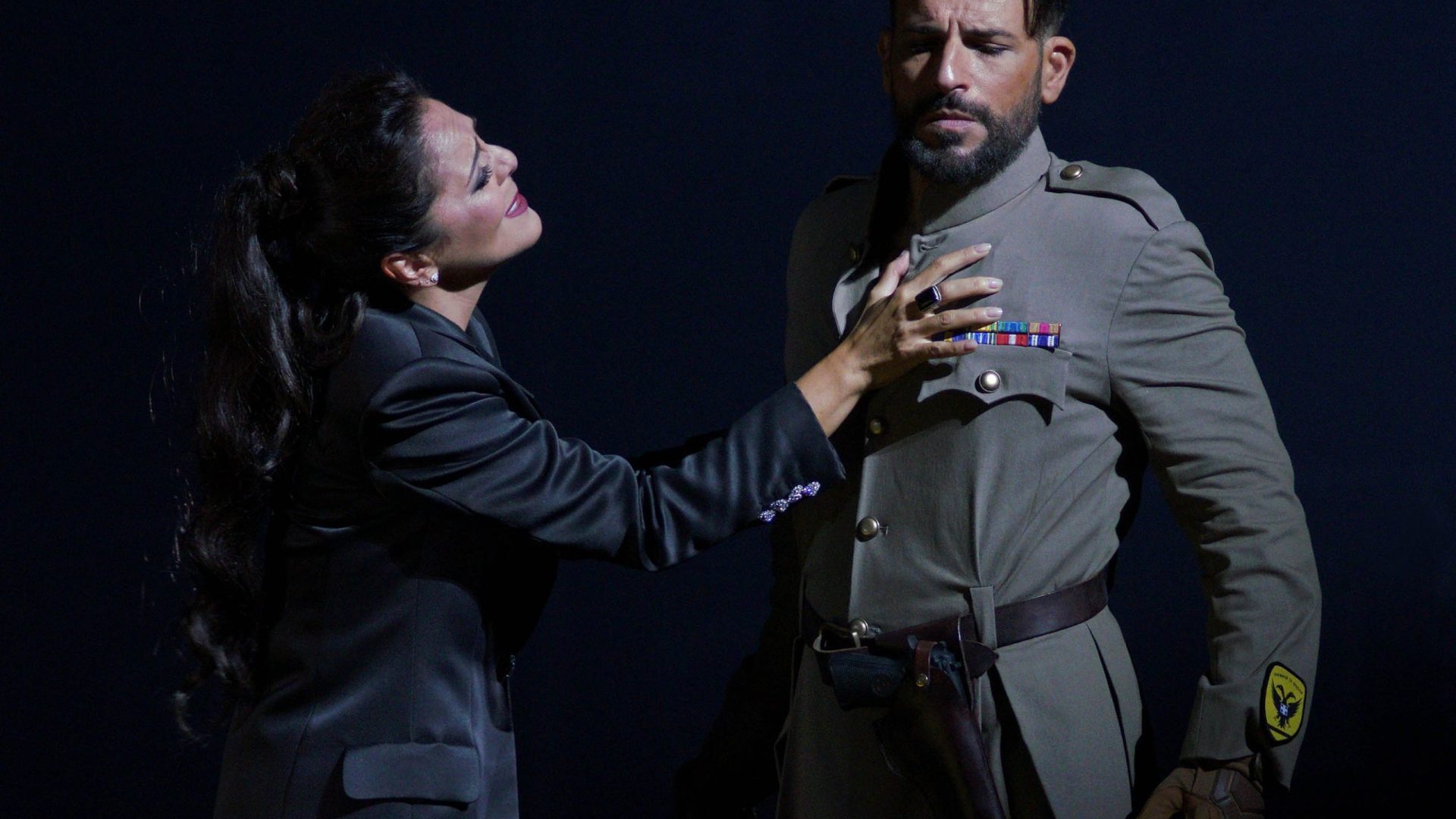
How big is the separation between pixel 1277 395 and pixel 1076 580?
956 millimetres

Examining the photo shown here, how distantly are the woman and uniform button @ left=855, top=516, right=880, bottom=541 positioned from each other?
6cm

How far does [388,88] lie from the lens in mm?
1711

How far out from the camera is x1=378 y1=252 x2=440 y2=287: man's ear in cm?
170

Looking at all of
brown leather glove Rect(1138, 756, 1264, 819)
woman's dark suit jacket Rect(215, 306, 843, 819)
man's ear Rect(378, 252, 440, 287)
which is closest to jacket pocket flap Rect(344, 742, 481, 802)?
woman's dark suit jacket Rect(215, 306, 843, 819)

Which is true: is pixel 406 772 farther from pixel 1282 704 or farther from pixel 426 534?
pixel 1282 704

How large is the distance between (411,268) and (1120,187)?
807 mm

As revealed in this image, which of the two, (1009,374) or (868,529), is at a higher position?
(1009,374)

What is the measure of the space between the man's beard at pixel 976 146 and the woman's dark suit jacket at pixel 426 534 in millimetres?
293

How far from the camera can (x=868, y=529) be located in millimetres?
1612

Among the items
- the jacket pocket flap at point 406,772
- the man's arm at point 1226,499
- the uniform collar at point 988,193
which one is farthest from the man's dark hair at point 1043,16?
the jacket pocket flap at point 406,772

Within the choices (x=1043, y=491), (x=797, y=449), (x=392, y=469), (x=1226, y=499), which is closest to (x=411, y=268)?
(x=392, y=469)

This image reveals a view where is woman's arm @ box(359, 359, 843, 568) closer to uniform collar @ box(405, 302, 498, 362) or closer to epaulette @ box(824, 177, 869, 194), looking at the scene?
uniform collar @ box(405, 302, 498, 362)

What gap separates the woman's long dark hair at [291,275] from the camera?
1661 mm

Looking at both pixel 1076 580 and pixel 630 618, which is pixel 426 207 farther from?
pixel 630 618
